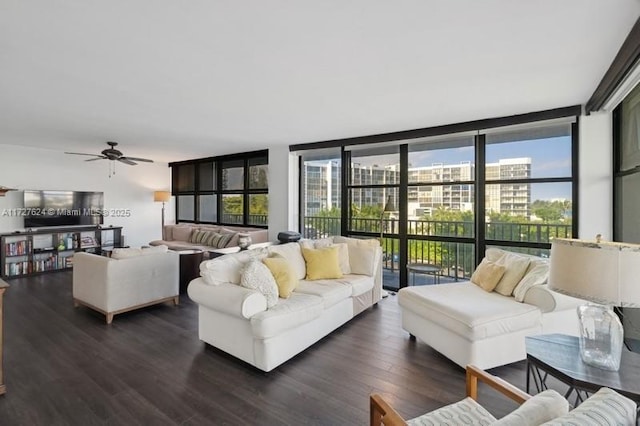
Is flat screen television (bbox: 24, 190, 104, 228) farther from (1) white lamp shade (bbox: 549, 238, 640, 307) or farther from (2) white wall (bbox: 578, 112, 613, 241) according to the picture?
(2) white wall (bbox: 578, 112, 613, 241)

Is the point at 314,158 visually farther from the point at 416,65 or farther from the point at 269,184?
the point at 416,65

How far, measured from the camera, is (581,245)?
160cm

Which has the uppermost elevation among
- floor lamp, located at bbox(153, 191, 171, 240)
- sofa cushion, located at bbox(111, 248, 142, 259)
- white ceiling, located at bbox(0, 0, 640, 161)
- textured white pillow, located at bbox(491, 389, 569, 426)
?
white ceiling, located at bbox(0, 0, 640, 161)

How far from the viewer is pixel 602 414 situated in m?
0.91

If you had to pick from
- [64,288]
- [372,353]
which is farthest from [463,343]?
[64,288]

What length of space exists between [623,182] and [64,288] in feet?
24.6

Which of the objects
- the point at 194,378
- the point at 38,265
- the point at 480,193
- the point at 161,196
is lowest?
the point at 194,378

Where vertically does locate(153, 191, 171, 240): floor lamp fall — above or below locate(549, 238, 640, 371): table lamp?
above

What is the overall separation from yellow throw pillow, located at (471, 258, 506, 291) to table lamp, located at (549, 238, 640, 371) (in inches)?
50.3

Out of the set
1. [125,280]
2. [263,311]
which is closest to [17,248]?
[125,280]

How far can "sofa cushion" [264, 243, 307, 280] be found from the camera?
146 inches

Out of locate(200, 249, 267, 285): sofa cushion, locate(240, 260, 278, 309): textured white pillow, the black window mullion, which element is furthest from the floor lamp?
the black window mullion

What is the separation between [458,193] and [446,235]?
2.10ft

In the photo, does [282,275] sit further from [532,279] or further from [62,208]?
[62,208]
